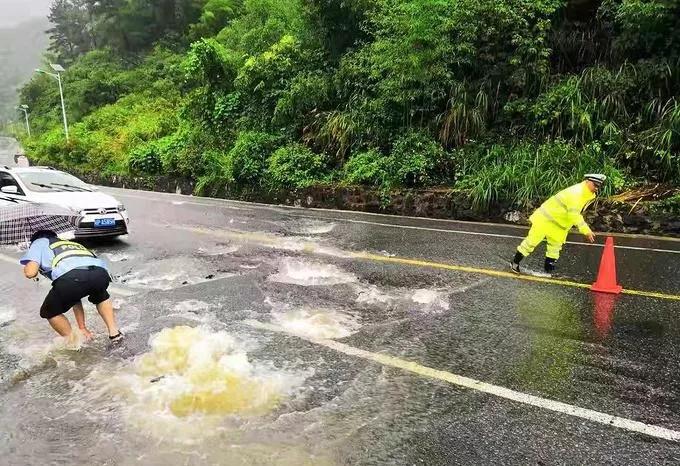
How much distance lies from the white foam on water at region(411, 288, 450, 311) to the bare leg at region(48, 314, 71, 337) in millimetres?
3430

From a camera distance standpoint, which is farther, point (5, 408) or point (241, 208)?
point (241, 208)

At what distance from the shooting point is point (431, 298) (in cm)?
594

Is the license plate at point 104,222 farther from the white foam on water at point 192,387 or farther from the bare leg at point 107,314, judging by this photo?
the white foam on water at point 192,387

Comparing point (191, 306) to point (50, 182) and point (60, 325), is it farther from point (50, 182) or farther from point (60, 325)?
point (50, 182)

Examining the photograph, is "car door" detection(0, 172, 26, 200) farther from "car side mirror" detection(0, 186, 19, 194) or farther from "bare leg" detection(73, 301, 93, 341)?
"bare leg" detection(73, 301, 93, 341)

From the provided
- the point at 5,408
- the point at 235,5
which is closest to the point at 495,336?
the point at 5,408

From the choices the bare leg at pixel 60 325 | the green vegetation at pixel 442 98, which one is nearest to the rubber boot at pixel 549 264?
the green vegetation at pixel 442 98

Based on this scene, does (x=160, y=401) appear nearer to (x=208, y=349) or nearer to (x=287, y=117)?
(x=208, y=349)

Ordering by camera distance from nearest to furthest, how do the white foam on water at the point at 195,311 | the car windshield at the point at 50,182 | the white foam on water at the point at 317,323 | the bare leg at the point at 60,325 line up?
1. the bare leg at the point at 60,325
2. the white foam on water at the point at 317,323
3. the white foam on water at the point at 195,311
4. the car windshield at the point at 50,182

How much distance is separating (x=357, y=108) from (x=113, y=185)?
1856 centimetres

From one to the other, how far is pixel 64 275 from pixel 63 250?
0.93ft

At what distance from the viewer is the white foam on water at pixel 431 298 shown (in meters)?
5.67

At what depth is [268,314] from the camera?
18.2 feet

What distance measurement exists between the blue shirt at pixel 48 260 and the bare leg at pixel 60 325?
0.37m
